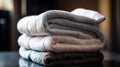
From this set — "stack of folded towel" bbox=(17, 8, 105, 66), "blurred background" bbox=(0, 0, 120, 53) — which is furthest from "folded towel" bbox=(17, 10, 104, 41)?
"blurred background" bbox=(0, 0, 120, 53)

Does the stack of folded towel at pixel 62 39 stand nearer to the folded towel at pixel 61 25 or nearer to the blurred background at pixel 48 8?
the folded towel at pixel 61 25

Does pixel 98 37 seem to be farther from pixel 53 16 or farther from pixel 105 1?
pixel 105 1

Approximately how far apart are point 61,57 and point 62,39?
51mm

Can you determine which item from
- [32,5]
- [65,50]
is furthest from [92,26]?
[32,5]

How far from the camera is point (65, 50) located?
61 centimetres

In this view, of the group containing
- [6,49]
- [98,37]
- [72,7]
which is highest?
[72,7]

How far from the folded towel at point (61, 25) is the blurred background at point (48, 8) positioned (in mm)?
374

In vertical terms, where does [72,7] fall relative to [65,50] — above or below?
above

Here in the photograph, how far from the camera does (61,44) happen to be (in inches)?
23.9

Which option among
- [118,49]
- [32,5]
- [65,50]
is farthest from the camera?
[32,5]

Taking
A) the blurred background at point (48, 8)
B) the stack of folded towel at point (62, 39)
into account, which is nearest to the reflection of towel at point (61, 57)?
the stack of folded towel at point (62, 39)

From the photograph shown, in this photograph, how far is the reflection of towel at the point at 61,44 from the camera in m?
0.58

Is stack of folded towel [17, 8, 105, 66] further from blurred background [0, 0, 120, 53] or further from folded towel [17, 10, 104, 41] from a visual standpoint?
blurred background [0, 0, 120, 53]

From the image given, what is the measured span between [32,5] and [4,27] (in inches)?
9.1
